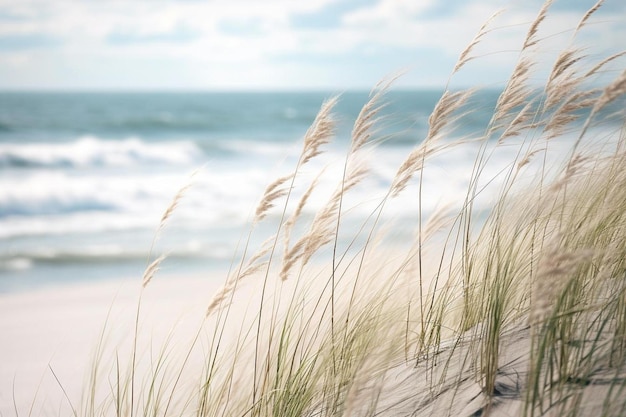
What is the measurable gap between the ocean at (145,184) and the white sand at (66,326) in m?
0.48

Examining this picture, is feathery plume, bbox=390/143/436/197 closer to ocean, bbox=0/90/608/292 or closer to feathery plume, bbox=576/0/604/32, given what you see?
ocean, bbox=0/90/608/292

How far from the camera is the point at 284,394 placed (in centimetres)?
211

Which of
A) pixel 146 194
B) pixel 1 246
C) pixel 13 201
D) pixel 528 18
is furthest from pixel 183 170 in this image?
pixel 528 18

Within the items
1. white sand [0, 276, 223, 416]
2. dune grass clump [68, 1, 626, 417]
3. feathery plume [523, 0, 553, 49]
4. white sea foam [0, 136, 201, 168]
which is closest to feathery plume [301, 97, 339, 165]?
dune grass clump [68, 1, 626, 417]

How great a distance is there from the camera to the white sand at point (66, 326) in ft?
12.4

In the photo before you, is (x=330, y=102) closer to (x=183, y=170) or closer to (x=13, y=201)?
(x=13, y=201)

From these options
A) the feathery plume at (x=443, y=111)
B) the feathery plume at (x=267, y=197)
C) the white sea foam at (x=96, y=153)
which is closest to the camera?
the feathery plume at (x=267, y=197)

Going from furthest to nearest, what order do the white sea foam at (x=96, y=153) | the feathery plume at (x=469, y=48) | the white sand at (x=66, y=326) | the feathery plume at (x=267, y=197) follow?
1. the white sea foam at (x=96, y=153)
2. the white sand at (x=66, y=326)
3. the feathery plume at (x=469, y=48)
4. the feathery plume at (x=267, y=197)

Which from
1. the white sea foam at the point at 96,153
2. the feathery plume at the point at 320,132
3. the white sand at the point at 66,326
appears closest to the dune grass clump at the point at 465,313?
the feathery plume at the point at 320,132

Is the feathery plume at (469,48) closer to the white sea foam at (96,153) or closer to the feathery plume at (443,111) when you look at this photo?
the feathery plume at (443,111)

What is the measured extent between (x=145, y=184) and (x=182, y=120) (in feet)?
50.2

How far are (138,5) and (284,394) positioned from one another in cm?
4168

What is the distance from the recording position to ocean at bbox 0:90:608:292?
7.40 m

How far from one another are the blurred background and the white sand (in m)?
0.50
